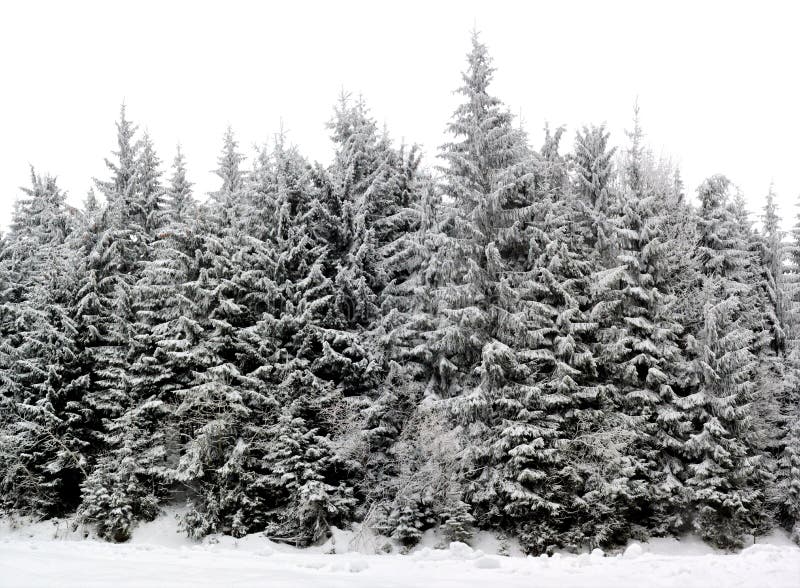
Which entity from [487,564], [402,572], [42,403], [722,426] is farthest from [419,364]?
[42,403]

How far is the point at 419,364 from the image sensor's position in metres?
24.0

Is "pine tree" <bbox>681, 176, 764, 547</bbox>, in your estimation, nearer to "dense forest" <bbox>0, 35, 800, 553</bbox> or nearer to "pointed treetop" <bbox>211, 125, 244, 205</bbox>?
"dense forest" <bbox>0, 35, 800, 553</bbox>

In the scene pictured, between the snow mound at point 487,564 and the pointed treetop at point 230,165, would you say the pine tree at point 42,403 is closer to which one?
the pointed treetop at point 230,165

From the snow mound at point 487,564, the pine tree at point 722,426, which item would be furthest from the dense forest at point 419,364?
the snow mound at point 487,564

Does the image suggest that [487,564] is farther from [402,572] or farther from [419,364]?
[419,364]

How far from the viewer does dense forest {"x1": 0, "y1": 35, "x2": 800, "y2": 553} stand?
21.1m

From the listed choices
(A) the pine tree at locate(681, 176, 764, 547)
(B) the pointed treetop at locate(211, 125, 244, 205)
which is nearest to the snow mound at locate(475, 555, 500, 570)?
(A) the pine tree at locate(681, 176, 764, 547)

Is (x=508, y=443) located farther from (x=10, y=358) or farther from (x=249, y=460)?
(x=10, y=358)

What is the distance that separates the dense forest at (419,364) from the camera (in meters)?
21.1

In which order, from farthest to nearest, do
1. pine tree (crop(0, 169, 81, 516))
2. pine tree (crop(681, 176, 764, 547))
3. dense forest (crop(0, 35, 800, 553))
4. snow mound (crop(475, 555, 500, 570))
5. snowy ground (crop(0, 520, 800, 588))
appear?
pine tree (crop(0, 169, 81, 516)), pine tree (crop(681, 176, 764, 547)), dense forest (crop(0, 35, 800, 553)), snow mound (crop(475, 555, 500, 570)), snowy ground (crop(0, 520, 800, 588))

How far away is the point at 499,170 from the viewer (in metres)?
23.3

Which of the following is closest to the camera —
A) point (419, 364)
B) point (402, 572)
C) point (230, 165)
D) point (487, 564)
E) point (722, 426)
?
point (402, 572)

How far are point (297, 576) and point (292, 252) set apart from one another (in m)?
16.8

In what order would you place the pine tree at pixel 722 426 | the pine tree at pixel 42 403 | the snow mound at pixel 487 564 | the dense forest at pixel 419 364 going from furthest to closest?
1. the pine tree at pixel 42 403
2. the pine tree at pixel 722 426
3. the dense forest at pixel 419 364
4. the snow mound at pixel 487 564
